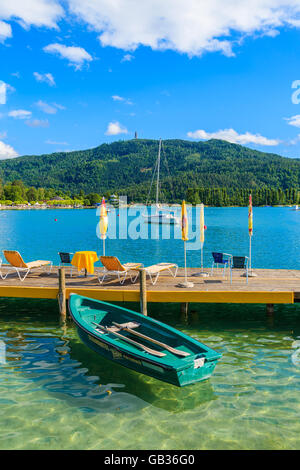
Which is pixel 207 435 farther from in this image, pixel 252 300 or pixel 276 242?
pixel 276 242

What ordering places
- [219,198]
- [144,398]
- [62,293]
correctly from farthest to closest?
1. [219,198]
2. [62,293]
3. [144,398]

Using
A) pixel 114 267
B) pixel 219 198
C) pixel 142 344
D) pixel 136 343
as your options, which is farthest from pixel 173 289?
pixel 219 198

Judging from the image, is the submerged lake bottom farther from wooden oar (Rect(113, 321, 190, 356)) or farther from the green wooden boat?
wooden oar (Rect(113, 321, 190, 356))

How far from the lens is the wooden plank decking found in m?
10.8

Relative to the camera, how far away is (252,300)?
35.2ft

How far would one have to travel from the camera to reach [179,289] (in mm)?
11359

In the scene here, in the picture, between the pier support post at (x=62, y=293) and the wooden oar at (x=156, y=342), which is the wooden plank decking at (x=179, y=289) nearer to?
the pier support post at (x=62, y=293)

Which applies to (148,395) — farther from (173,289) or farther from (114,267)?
(114,267)

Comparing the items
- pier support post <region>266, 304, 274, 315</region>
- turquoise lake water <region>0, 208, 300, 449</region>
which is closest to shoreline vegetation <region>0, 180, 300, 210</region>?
pier support post <region>266, 304, 274, 315</region>

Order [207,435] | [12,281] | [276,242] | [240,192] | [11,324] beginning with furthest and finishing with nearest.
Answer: [240,192] < [276,242] < [12,281] < [11,324] < [207,435]

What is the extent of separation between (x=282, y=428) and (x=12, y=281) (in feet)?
31.8

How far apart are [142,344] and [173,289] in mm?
3196
